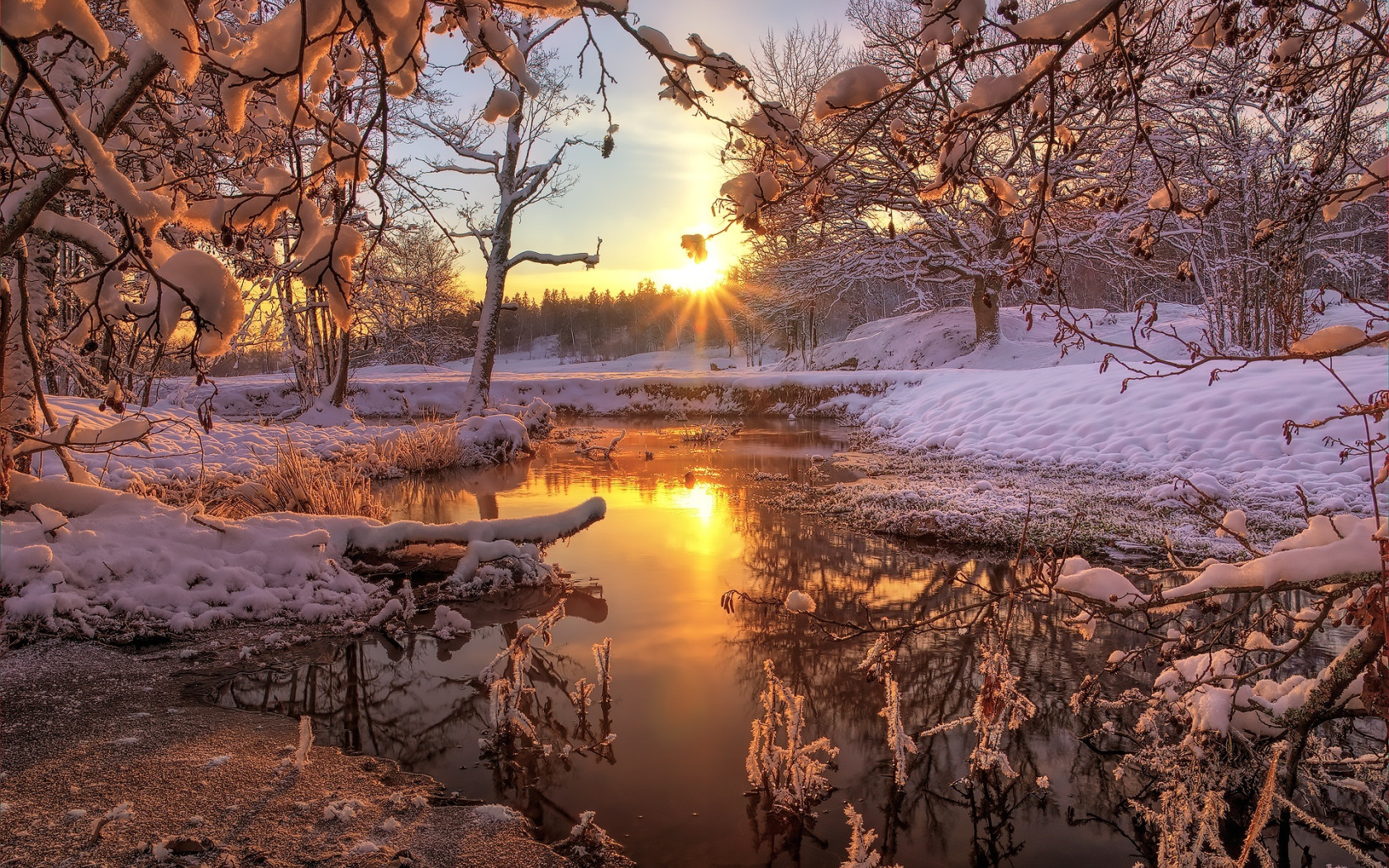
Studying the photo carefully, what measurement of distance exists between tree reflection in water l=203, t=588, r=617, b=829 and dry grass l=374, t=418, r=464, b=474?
7.32 m

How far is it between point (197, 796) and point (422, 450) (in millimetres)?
9773

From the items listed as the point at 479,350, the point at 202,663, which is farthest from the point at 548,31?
the point at 202,663

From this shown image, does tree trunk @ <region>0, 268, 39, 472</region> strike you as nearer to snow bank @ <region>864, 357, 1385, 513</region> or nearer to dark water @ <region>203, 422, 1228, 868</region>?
dark water @ <region>203, 422, 1228, 868</region>

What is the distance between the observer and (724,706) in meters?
4.02

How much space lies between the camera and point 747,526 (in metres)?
7.90

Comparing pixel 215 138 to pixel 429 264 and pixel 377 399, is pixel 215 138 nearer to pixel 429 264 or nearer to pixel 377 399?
pixel 377 399

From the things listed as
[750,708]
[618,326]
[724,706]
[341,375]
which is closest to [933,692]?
[750,708]

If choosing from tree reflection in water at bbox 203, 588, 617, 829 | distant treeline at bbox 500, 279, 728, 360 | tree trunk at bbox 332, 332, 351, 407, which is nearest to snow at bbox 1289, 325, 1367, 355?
tree reflection in water at bbox 203, 588, 617, 829

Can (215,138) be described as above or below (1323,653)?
above

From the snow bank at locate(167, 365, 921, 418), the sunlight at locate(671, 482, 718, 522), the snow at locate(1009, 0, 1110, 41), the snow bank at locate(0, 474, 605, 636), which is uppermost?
the snow at locate(1009, 0, 1110, 41)

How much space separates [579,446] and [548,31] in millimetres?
7641

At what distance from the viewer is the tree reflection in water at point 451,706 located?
3.31 meters

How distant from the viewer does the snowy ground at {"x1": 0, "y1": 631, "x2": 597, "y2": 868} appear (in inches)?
93.7

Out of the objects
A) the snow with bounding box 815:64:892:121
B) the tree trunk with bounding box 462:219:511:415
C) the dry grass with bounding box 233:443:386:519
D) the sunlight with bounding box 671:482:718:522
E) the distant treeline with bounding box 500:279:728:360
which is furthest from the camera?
the distant treeline with bounding box 500:279:728:360
